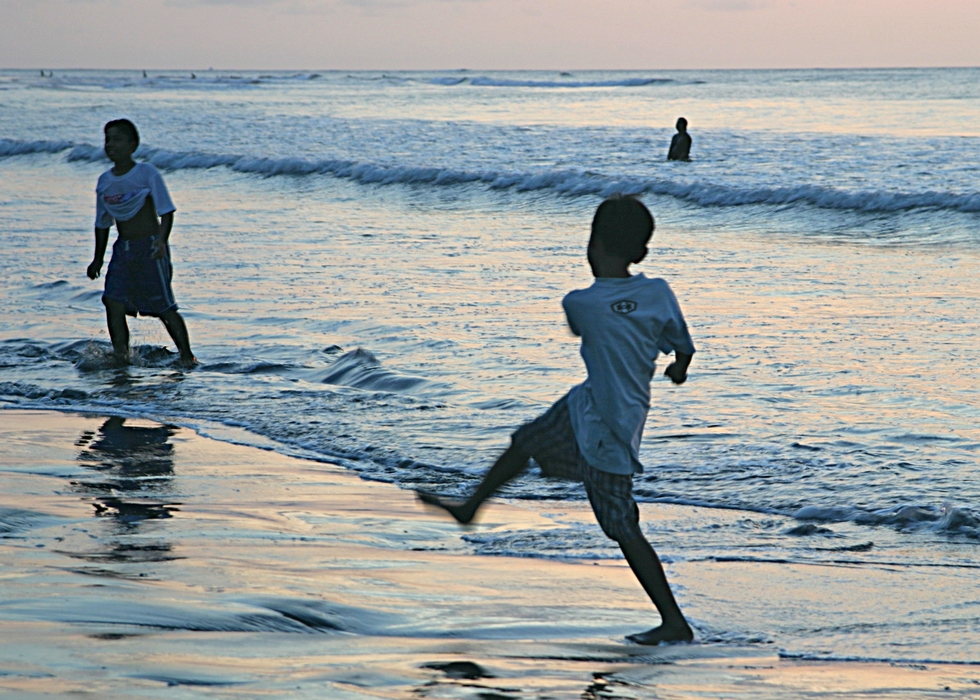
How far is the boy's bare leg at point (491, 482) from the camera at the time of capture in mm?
3787

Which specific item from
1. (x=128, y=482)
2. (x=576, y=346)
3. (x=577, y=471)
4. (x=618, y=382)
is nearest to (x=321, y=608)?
(x=577, y=471)

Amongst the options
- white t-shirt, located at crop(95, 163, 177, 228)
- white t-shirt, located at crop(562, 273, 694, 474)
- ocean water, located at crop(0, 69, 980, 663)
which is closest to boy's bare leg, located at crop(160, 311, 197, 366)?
ocean water, located at crop(0, 69, 980, 663)

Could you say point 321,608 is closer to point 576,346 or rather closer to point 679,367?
point 679,367

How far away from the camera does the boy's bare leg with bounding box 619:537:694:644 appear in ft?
11.6

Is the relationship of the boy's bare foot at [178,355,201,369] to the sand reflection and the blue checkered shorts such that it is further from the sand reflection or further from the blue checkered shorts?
the sand reflection

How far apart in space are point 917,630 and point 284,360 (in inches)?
229

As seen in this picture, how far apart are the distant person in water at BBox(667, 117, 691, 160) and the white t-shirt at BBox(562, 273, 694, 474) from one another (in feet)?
72.9

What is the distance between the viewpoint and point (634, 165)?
25.7m

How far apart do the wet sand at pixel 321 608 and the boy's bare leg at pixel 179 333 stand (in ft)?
9.74

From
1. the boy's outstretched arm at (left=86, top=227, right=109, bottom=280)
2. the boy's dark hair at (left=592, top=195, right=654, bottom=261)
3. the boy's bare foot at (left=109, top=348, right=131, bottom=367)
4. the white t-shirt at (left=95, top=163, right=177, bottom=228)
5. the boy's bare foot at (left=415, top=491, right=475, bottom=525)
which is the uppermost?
the boy's dark hair at (left=592, top=195, right=654, bottom=261)

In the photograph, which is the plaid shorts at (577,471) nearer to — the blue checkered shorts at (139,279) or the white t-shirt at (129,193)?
the white t-shirt at (129,193)

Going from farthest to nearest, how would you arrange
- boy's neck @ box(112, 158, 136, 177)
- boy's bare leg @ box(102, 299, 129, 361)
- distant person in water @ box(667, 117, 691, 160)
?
distant person in water @ box(667, 117, 691, 160) < boy's bare leg @ box(102, 299, 129, 361) < boy's neck @ box(112, 158, 136, 177)

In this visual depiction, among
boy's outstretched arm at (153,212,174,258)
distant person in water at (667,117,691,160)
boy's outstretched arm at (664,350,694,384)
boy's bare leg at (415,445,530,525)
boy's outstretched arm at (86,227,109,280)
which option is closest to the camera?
boy's outstretched arm at (664,350,694,384)

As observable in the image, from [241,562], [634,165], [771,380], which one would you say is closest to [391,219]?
[634,165]
